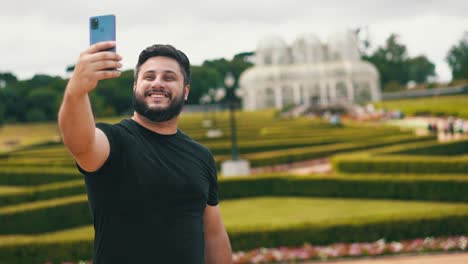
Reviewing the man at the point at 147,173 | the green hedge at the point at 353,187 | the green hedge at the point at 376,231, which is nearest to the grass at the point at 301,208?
the green hedge at the point at 353,187

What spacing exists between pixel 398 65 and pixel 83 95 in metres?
88.1

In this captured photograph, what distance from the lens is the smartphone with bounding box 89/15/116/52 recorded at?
1644 millimetres

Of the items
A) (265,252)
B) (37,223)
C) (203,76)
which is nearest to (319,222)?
(265,252)

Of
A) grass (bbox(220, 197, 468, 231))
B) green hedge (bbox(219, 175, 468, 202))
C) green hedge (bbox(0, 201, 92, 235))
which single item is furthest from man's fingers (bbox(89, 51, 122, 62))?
green hedge (bbox(219, 175, 468, 202))

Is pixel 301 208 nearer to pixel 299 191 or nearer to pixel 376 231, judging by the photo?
pixel 299 191

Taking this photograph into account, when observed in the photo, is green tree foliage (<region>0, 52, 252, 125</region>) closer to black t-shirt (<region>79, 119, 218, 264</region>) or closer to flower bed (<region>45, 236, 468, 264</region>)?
flower bed (<region>45, 236, 468, 264</region>)

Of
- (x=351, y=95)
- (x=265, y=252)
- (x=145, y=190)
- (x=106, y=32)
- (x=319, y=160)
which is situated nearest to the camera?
(x=106, y=32)

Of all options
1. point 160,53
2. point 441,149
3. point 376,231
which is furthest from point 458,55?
point 160,53

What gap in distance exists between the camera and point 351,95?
70.7 m

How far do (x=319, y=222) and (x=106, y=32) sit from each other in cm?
619

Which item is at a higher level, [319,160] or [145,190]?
[145,190]

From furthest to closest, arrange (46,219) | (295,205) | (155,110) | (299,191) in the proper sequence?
(299,191)
(295,205)
(46,219)
(155,110)

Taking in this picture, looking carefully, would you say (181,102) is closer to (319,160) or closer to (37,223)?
(37,223)

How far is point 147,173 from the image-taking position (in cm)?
186
